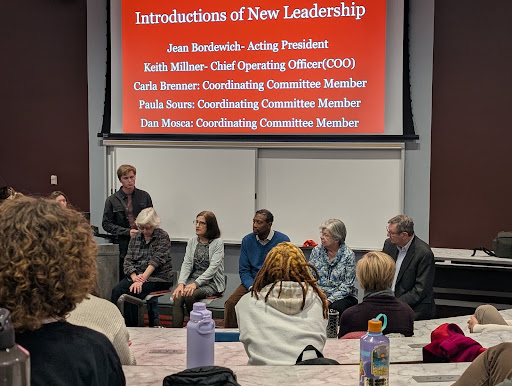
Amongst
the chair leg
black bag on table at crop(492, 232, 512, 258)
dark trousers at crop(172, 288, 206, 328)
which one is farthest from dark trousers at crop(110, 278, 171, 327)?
black bag on table at crop(492, 232, 512, 258)

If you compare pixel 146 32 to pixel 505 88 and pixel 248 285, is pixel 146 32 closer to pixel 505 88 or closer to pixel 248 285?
pixel 248 285

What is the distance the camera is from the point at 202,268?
17.3 ft

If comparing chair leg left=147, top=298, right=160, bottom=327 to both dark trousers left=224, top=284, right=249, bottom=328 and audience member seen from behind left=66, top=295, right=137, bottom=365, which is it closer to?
dark trousers left=224, top=284, right=249, bottom=328

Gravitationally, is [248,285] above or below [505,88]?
below

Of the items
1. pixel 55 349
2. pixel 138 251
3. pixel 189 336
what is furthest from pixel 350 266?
pixel 55 349

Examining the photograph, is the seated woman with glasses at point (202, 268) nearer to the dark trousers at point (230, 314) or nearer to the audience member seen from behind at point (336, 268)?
the dark trousers at point (230, 314)

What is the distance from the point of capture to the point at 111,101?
6586 mm

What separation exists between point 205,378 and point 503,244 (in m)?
4.47

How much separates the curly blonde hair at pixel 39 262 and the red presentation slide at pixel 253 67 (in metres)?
4.83

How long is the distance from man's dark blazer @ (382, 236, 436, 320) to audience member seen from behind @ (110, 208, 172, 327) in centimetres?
177

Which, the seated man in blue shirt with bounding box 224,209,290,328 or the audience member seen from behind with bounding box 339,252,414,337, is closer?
the audience member seen from behind with bounding box 339,252,414,337

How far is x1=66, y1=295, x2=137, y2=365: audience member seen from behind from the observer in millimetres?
1918

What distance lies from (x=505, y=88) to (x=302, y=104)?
1697 mm

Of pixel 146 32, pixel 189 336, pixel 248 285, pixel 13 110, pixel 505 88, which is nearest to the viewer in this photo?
pixel 189 336
